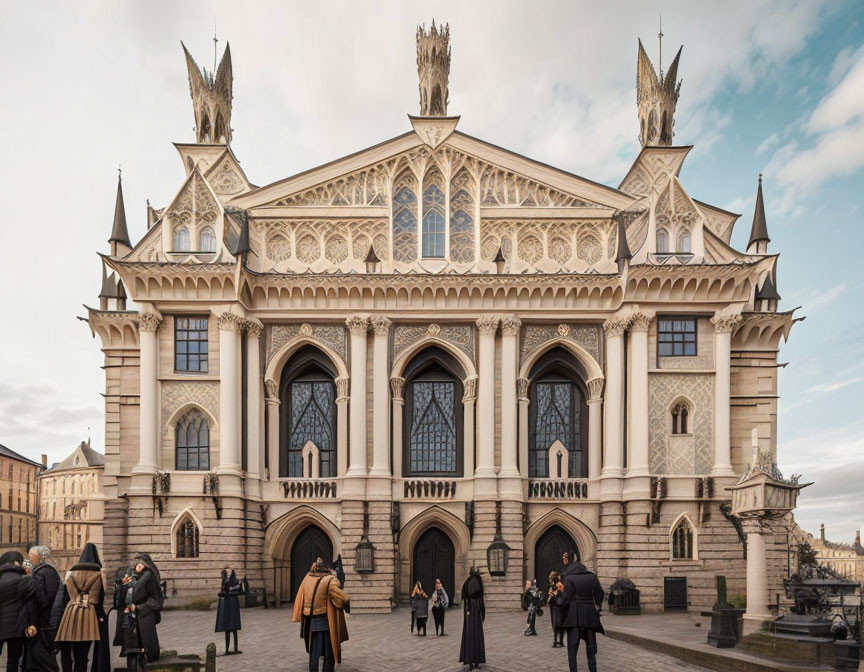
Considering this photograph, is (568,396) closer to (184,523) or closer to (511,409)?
(511,409)

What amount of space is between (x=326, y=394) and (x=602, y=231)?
14232 mm

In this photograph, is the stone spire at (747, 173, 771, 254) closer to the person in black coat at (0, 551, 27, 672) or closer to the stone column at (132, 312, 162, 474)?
the stone column at (132, 312, 162, 474)

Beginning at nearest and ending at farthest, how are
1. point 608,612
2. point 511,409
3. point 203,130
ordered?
point 608,612
point 511,409
point 203,130

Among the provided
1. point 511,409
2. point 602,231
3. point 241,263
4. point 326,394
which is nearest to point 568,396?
point 511,409

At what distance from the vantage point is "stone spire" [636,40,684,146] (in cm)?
3725

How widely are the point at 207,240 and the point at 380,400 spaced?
1016 cm

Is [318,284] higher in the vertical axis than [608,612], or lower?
higher

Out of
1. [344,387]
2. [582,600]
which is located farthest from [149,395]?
[582,600]

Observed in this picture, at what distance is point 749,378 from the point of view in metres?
35.2

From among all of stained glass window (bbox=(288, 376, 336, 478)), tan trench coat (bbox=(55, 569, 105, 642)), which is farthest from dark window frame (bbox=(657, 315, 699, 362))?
tan trench coat (bbox=(55, 569, 105, 642))

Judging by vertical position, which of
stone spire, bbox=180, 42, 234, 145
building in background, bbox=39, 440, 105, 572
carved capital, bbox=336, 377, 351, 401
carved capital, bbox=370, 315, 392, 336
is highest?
stone spire, bbox=180, 42, 234, 145

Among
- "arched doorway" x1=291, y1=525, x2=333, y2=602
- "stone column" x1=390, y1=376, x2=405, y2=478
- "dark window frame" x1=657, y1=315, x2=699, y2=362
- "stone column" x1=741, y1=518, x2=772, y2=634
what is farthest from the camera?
"arched doorway" x1=291, y1=525, x2=333, y2=602

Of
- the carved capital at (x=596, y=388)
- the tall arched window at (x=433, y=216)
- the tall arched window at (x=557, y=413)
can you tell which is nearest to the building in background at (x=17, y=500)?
the tall arched window at (x=433, y=216)

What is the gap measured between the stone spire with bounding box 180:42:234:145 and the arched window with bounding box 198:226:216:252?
5.13 metres
